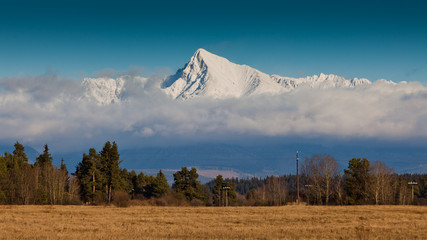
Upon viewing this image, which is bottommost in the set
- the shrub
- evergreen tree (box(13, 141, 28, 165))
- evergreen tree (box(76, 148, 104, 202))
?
the shrub

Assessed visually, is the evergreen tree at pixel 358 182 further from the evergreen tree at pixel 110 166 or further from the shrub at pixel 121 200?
the evergreen tree at pixel 110 166

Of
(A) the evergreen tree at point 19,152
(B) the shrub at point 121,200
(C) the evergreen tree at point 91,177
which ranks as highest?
(A) the evergreen tree at point 19,152

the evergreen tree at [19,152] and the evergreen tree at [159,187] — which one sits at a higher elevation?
the evergreen tree at [19,152]

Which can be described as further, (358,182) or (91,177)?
(91,177)

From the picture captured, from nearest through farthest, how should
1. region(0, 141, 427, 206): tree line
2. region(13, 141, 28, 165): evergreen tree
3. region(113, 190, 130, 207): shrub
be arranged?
region(113, 190, 130, 207): shrub, region(0, 141, 427, 206): tree line, region(13, 141, 28, 165): evergreen tree

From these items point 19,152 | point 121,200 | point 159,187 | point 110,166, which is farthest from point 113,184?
point 19,152

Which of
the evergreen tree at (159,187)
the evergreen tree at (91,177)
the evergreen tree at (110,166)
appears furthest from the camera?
the evergreen tree at (159,187)

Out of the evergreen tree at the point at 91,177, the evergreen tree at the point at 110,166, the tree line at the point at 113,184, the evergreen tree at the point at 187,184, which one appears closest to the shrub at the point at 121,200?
the tree line at the point at 113,184

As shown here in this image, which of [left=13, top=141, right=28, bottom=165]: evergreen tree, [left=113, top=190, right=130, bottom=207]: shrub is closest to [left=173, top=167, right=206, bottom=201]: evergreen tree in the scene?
[left=13, top=141, right=28, bottom=165]: evergreen tree

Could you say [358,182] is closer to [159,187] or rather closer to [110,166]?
[159,187]

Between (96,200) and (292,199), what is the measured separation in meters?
38.2

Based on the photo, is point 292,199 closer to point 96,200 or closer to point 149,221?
point 96,200

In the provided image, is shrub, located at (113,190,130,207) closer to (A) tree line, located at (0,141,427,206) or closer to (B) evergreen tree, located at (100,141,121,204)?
(A) tree line, located at (0,141,427,206)

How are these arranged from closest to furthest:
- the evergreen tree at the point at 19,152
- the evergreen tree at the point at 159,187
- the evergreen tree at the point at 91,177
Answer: the evergreen tree at the point at 91,177 → the evergreen tree at the point at 19,152 → the evergreen tree at the point at 159,187
